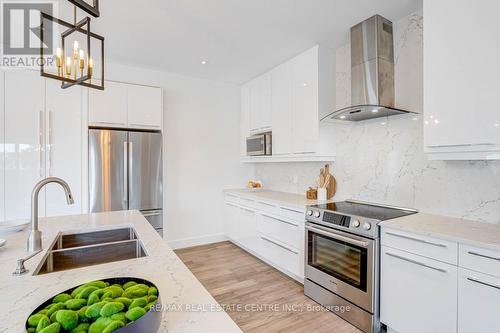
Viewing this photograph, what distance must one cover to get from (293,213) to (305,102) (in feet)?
4.36

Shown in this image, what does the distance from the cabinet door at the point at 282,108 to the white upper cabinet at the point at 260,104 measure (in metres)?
0.13

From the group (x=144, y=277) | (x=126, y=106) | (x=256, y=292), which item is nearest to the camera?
(x=144, y=277)

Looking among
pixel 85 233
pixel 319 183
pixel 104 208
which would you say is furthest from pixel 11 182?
pixel 319 183

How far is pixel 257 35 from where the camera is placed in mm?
2770

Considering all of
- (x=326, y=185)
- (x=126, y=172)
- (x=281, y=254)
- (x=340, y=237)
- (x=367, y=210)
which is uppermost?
(x=126, y=172)

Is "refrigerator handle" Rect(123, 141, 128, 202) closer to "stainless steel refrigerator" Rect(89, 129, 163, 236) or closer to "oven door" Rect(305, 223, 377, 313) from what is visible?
"stainless steel refrigerator" Rect(89, 129, 163, 236)

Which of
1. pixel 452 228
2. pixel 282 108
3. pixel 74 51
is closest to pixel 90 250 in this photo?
pixel 74 51

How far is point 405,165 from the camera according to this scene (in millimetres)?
2459

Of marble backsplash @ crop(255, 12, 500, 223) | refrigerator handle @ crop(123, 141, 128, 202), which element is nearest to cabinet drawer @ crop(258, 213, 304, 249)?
marble backsplash @ crop(255, 12, 500, 223)

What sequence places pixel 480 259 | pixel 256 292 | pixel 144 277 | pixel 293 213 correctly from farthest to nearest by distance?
pixel 293 213 → pixel 256 292 → pixel 480 259 → pixel 144 277

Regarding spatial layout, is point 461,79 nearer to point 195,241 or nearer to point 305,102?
point 305,102

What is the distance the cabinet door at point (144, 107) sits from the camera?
341 centimetres

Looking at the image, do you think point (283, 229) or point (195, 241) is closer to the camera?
point (283, 229)

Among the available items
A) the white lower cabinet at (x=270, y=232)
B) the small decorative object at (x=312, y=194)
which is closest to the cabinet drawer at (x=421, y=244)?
the white lower cabinet at (x=270, y=232)
